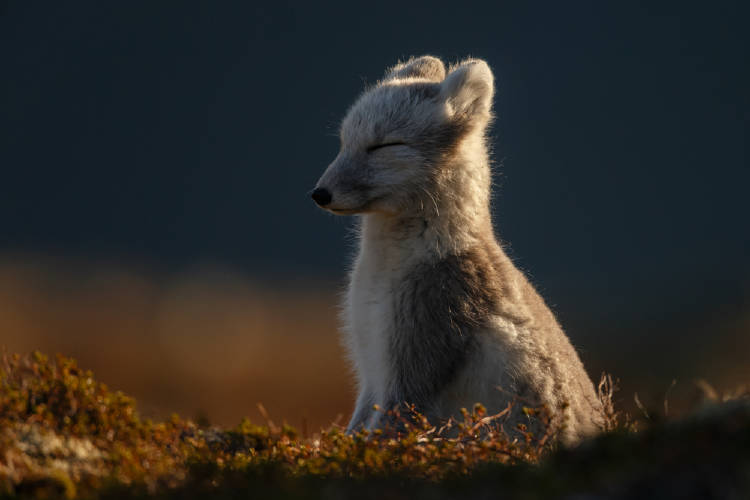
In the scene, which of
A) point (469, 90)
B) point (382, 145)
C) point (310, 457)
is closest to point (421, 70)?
point (469, 90)

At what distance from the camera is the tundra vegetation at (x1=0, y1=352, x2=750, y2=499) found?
2.23m

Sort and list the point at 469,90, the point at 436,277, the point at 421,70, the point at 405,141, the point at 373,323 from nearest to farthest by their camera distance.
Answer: the point at 436,277
the point at 373,323
the point at 405,141
the point at 469,90
the point at 421,70

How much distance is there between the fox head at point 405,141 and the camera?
518cm

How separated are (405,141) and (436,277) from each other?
3.58 feet

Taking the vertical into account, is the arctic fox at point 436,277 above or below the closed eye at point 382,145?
below

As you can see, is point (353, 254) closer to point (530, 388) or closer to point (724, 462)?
point (530, 388)

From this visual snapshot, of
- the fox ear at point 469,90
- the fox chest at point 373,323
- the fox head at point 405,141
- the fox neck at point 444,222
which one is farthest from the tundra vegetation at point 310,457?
the fox ear at point 469,90

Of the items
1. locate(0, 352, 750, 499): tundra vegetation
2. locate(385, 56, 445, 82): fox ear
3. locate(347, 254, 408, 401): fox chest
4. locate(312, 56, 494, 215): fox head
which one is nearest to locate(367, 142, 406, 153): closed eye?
locate(312, 56, 494, 215): fox head

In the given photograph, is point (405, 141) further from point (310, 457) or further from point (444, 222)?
point (310, 457)

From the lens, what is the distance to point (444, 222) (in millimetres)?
5137

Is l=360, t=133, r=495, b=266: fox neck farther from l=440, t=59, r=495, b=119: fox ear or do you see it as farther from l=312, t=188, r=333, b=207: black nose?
l=312, t=188, r=333, b=207: black nose

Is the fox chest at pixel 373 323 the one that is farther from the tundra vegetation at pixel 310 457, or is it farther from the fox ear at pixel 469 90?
the fox ear at pixel 469 90

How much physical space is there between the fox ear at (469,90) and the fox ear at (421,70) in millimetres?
773

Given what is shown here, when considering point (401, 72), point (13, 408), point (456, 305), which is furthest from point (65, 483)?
point (401, 72)
